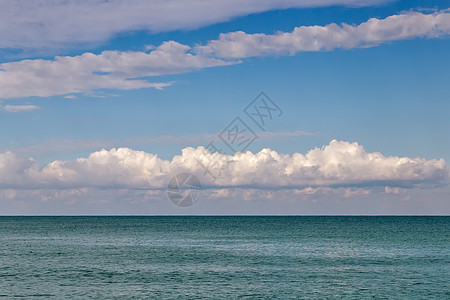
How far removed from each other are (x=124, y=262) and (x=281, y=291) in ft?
118

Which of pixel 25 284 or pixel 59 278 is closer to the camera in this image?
pixel 25 284

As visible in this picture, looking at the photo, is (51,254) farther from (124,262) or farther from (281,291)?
(281,291)

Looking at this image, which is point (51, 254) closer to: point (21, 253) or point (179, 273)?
point (21, 253)

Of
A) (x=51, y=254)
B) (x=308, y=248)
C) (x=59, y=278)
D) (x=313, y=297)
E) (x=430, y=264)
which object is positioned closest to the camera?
(x=313, y=297)

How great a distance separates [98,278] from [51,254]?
116 feet

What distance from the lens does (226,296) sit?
182ft

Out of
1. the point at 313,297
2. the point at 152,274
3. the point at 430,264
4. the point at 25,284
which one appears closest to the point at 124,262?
the point at 152,274

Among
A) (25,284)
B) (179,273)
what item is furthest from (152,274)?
(25,284)

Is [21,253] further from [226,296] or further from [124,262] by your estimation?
[226,296]

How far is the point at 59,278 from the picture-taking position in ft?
219

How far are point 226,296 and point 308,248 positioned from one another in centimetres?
5829

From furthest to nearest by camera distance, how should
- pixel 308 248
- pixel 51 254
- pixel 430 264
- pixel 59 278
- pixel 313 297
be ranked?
pixel 308 248 → pixel 51 254 → pixel 430 264 → pixel 59 278 → pixel 313 297

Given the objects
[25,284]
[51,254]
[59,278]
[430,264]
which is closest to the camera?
[25,284]

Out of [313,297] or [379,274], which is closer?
[313,297]
